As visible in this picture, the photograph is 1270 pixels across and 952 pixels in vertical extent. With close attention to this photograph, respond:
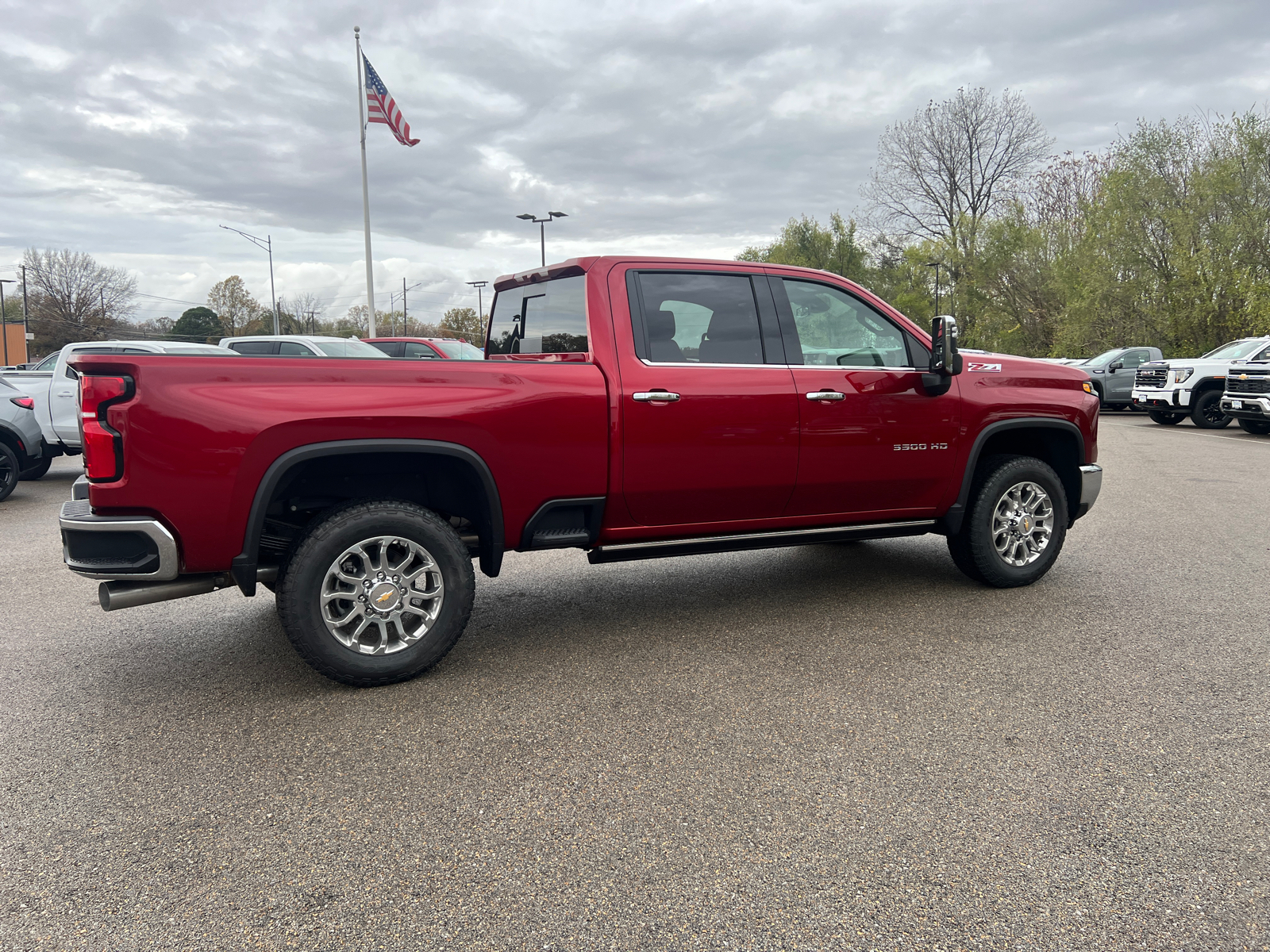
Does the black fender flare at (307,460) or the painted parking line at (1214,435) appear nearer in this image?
the black fender flare at (307,460)

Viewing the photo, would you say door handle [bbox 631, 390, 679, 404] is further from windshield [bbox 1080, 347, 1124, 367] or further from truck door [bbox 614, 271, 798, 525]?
windshield [bbox 1080, 347, 1124, 367]

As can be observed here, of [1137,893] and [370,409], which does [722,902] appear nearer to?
[1137,893]

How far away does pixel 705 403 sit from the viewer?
4.48 m

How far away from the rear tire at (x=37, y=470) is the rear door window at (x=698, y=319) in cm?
903

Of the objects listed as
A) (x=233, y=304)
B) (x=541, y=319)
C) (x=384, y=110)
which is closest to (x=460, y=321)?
(x=233, y=304)

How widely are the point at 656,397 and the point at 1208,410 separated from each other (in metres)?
19.3

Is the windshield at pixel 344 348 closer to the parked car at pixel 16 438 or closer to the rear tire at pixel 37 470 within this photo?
the rear tire at pixel 37 470

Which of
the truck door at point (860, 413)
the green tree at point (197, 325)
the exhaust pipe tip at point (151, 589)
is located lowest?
the exhaust pipe tip at point (151, 589)

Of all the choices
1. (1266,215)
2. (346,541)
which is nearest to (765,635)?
(346,541)

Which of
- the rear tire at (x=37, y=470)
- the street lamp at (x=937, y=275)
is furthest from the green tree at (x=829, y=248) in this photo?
the rear tire at (x=37, y=470)

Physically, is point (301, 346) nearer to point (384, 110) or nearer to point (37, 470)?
point (37, 470)

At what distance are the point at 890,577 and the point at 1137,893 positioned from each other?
11.9 ft

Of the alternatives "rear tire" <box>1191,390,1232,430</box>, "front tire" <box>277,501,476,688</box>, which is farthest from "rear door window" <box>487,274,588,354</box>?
"rear tire" <box>1191,390,1232,430</box>

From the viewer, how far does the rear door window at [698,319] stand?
456 centimetres
